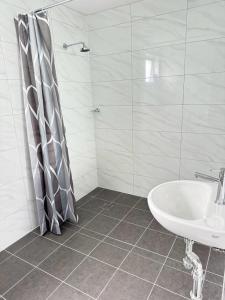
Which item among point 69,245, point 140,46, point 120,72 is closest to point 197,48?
point 140,46

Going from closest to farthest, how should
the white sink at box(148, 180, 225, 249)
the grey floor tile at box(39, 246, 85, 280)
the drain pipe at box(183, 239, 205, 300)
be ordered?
the white sink at box(148, 180, 225, 249), the drain pipe at box(183, 239, 205, 300), the grey floor tile at box(39, 246, 85, 280)

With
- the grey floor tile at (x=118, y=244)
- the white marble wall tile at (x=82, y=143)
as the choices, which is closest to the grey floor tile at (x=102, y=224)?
the grey floor tile at (x=118, y=244)

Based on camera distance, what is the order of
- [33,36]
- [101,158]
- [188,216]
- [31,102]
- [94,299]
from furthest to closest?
[101,158]
[31,102]
[33,36]
[94,299]
[188,216]

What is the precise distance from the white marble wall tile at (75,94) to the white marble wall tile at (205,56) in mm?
1182

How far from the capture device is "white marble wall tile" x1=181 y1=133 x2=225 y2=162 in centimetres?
201

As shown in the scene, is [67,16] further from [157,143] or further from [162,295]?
[162,295]

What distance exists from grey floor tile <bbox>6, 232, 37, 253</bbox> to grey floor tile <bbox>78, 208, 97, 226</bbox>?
0.47 meters

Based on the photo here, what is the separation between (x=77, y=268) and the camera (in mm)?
1574

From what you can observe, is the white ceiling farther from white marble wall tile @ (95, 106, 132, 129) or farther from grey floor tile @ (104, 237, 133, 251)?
grey floor tile @ (104, 237, 133, 251)

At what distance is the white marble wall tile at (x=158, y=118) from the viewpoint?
84.8 inches

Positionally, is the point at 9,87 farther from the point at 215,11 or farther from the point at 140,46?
the point at 215,11

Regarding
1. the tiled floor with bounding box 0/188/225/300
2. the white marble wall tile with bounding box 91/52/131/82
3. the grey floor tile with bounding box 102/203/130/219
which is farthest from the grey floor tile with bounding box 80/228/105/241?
the white marble wall tile with bounding box 91/52/131/82

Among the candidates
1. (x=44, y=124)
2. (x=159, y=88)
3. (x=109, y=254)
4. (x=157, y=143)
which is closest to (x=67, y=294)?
(x=109, y=254)

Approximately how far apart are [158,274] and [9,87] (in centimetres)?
188
